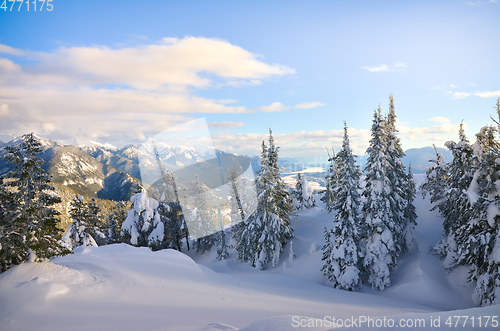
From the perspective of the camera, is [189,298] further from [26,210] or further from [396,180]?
[396,180]

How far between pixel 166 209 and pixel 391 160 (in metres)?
28.5

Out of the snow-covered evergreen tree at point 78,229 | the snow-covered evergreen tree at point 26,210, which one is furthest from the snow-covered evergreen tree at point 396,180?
the snow-covered evergreen tree at point 78,229

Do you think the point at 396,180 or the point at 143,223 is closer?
the point at 396,180

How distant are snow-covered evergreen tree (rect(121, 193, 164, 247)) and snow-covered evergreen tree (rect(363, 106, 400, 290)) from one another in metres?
25.2

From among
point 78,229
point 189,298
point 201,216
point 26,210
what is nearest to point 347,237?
point 189,298

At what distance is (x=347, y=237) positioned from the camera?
792 inches

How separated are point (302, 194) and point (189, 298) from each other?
128 ft

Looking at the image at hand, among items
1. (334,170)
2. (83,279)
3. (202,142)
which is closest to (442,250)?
(334,170)

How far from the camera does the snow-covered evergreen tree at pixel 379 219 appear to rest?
19594 millimetres

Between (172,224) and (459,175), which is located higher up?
(459,175)

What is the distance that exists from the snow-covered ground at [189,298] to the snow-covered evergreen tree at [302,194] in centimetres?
2473

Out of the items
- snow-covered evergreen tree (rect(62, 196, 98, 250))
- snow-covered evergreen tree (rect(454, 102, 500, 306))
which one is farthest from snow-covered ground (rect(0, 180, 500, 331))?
snow-covered evergreen tree (rect(62, 196, 98, 250))

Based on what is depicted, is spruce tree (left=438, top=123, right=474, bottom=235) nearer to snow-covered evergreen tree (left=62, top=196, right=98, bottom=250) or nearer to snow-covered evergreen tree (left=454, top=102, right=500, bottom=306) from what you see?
snow-covered evergreen tree (left=454, top=102, right=500, bottom=306)

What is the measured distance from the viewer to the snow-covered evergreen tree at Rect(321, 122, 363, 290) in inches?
762
